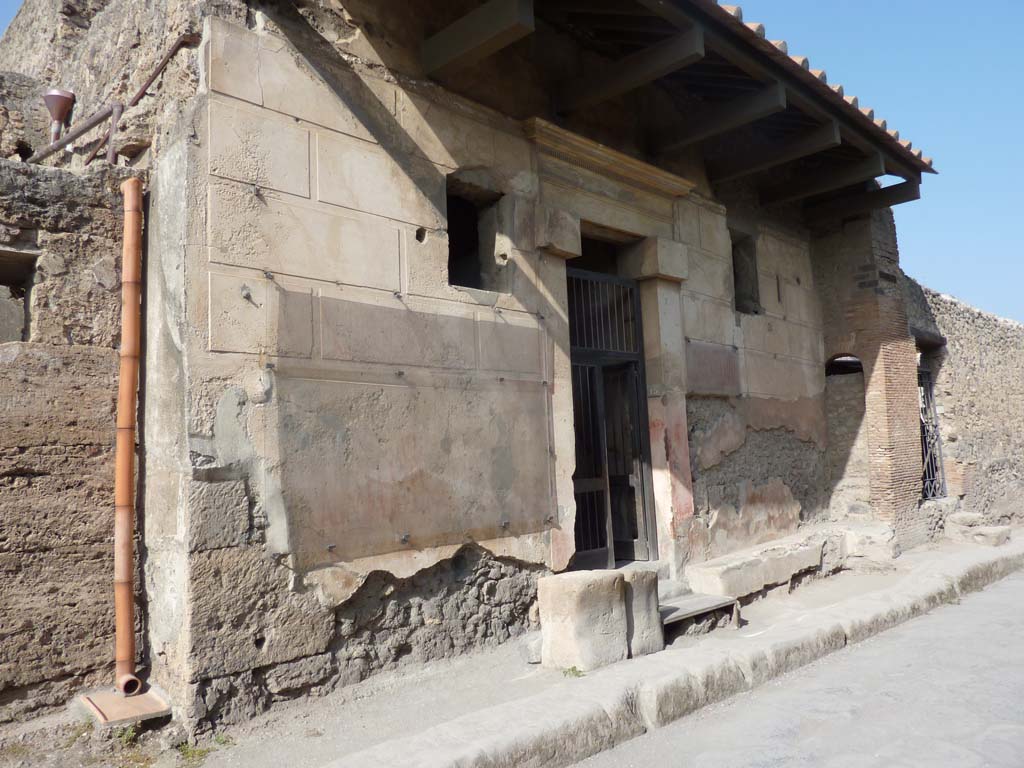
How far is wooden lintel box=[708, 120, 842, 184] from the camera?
23.4 feet

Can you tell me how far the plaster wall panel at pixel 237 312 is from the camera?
13.3 ft

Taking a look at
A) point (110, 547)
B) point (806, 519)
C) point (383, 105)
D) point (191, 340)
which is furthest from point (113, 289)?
point (806, 519)

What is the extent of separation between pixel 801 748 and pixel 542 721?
1.23m

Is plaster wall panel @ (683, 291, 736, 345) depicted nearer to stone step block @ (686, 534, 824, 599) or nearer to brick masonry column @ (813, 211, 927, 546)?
stone step block @ (686, 534, 824, 599)

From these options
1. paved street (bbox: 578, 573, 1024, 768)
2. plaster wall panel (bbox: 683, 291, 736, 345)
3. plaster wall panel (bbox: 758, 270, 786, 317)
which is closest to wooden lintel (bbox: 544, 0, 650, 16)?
plaster wall panel (bbox: 683, 291, 736, 345)

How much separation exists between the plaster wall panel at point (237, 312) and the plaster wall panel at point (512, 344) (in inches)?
61.4

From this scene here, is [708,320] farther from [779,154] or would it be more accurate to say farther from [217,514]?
[217,514]

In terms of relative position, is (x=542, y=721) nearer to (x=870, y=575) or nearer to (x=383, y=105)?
(x=383, y=105)

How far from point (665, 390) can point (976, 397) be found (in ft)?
23.2

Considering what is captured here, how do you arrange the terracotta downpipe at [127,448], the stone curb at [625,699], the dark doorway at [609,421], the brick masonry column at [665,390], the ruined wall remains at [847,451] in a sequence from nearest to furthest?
the stone curb at [625,699] → the terracotta downpipe at [127,448] → the dark doorway at [609,421] → the brick masonry column at [665,390] → the ruined wall remains at [847,451]

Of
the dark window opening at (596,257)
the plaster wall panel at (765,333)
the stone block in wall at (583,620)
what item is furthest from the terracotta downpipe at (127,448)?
the plaster wall panel at (765,333)

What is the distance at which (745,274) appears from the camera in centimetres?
841

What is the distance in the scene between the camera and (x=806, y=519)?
337 inches

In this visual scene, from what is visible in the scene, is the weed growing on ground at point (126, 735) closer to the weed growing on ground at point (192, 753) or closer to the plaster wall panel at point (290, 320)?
the weed growing on ground at point (192, 753)
